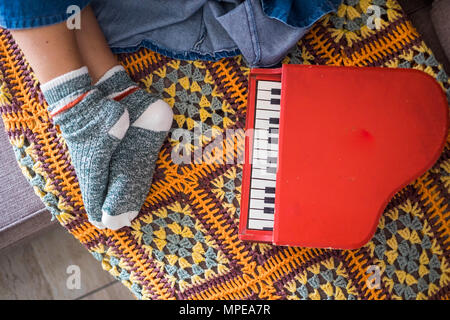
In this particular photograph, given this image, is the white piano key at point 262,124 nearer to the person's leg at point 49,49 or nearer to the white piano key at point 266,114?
the white piano key at point 266,114

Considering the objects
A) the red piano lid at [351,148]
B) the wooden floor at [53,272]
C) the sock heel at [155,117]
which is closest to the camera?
the red piano lid at [351,148]

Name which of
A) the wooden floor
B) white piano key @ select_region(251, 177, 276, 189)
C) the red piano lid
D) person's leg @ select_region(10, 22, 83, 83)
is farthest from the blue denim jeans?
the wooden floor

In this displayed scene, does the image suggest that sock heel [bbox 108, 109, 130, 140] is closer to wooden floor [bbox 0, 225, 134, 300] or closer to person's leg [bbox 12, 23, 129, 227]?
person's leg [bbox 12, 23, 129, 227]

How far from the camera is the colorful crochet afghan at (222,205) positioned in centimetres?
84

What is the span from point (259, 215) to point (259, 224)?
0.02m

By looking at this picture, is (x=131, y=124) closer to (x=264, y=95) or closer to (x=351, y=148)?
(x=264, y=95)

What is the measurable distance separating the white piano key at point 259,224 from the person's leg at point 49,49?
0.45m

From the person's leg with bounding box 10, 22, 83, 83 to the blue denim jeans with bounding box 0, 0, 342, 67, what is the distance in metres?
0.02

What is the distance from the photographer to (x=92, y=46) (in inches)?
33.2

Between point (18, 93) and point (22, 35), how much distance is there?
6.5 inches

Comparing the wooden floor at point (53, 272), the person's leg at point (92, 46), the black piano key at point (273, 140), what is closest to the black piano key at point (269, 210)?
the black piano key at point (273, 140)
